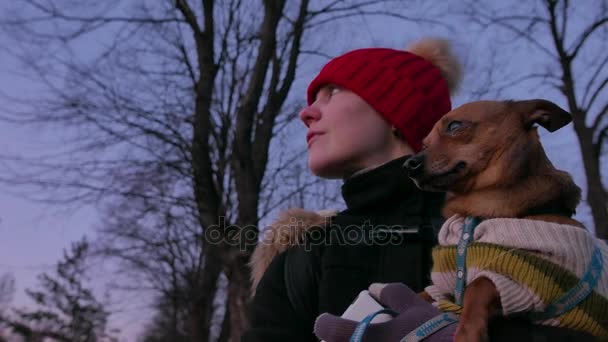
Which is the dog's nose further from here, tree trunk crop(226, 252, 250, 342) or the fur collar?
tree trunk crop(226, 252, 250, 342)

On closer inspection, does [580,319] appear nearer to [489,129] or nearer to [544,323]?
[544,323]

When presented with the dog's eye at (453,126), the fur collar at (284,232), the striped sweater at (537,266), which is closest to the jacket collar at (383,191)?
the fur collar at (284,232)

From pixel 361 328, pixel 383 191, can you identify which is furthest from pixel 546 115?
pixel 361 328

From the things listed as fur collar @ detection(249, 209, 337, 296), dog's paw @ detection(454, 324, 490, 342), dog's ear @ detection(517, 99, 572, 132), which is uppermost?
dog's ear @ detection(517, 99, 572, 132)

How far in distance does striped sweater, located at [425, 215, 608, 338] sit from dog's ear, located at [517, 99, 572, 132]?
521 millimetres

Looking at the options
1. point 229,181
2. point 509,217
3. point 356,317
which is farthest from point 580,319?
point 229,181

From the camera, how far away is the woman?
2479mm

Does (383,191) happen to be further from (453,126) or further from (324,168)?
(453,126)

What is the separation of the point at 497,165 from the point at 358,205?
72 centimetres

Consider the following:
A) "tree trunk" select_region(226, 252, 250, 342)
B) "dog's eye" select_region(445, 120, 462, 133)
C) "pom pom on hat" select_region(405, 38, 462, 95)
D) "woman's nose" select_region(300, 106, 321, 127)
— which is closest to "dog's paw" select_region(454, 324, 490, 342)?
"dog's eye" select_region(445, 120, 462, 133)

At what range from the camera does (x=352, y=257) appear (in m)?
2.54

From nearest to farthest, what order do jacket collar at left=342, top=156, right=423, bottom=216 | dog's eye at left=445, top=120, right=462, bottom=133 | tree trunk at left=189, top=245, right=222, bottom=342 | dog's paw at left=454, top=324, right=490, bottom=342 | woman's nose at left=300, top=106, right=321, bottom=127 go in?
1. dog's paw at left=454, top=324, right=490, bottom=342
2. dog's eye at left=445, top=120, right=462, bottom=133
3. jacket collar at left=342, top=156, right=423, bottom=216
4. woman's nose at left=300, top=106, right=321, bottom=127
5. tree trunk at left=189, top=245, right=222, bottom=342

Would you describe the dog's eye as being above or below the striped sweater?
above

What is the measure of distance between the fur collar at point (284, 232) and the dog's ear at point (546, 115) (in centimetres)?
102
